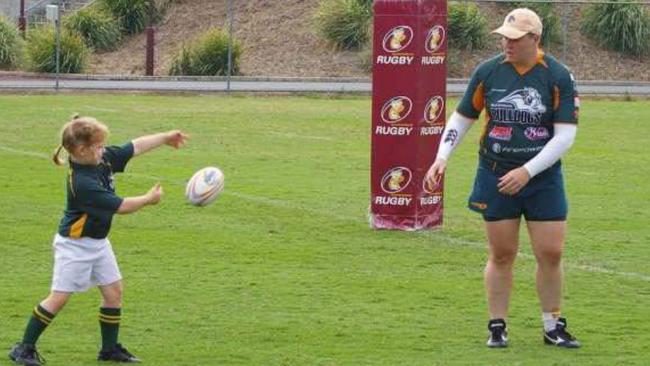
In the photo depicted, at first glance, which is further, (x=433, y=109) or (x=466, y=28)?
(x=466, y=28)

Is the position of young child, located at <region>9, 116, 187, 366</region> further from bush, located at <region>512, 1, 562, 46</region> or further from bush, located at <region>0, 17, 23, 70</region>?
bush, located at <region>512, 1, 562, 46</region>

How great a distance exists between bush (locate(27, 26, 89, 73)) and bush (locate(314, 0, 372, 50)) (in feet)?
20.4

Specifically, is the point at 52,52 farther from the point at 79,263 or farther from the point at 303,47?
the point at 79,263

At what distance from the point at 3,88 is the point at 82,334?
23.1 m

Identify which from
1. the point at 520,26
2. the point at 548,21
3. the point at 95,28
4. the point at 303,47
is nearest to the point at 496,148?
the point at 520,26

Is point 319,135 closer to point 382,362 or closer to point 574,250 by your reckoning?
point 574,250

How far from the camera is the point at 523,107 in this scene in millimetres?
8758

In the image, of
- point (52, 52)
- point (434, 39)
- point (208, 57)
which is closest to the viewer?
point (434, 39)

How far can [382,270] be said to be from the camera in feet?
38.9

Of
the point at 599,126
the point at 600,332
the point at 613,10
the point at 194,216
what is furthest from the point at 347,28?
the point at 600,332

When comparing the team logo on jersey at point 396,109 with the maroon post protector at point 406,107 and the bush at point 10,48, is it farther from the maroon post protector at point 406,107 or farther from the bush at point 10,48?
the bush at point 10,48

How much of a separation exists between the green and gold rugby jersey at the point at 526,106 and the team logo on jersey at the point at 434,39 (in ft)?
16.5

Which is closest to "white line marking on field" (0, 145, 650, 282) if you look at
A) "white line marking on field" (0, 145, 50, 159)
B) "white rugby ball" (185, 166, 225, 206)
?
"white line marking on field" (0, 145, 50, 159)

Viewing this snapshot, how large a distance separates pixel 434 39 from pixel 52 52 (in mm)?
23521
